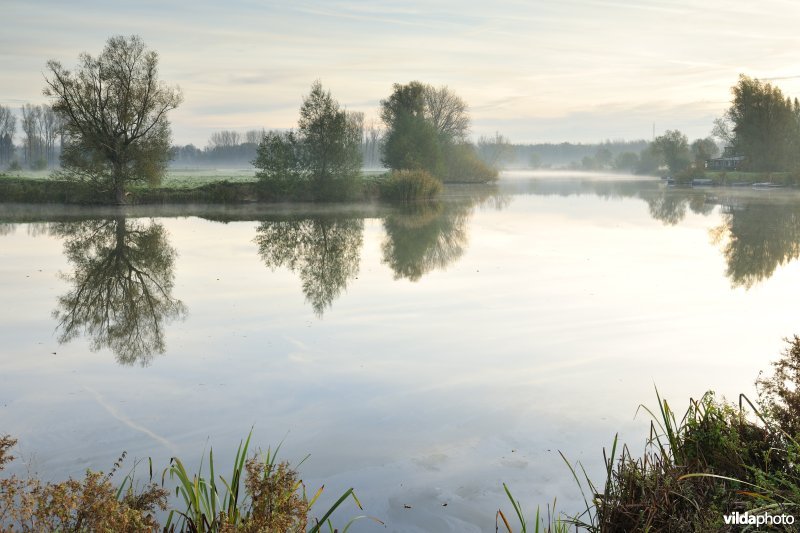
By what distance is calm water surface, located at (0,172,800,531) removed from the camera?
554cm

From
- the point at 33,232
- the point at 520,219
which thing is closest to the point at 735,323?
the point at 520,219

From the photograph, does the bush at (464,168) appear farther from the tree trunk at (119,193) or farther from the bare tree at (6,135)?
the bare tree at (6,135)

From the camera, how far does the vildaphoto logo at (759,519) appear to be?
11.6 feet

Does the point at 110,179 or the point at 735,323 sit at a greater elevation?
the point at 110,179

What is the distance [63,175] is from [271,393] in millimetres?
34842

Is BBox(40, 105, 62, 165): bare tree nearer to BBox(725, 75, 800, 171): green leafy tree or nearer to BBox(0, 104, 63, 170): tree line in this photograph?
BBox(0, 104, 63, 170): tree line

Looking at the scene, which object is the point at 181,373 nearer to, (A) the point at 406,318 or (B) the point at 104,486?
(A) the point at 406,318

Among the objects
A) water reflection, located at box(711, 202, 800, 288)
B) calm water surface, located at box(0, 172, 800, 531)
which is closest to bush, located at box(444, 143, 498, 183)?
water reflection, located at box(711, 202, 800, 288)

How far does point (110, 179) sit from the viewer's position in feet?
121

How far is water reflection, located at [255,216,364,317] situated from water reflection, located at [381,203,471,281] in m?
0.97

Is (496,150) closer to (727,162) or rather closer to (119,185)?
(727,162)

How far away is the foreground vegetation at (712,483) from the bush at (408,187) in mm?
37713

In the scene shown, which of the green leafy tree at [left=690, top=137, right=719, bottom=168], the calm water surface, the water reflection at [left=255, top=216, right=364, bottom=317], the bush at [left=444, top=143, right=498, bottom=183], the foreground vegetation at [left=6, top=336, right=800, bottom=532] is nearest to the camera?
the foreground vegetation at [left=6, top=336, right=800, bottom=532]

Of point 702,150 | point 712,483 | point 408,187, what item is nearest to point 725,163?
point 702,150
